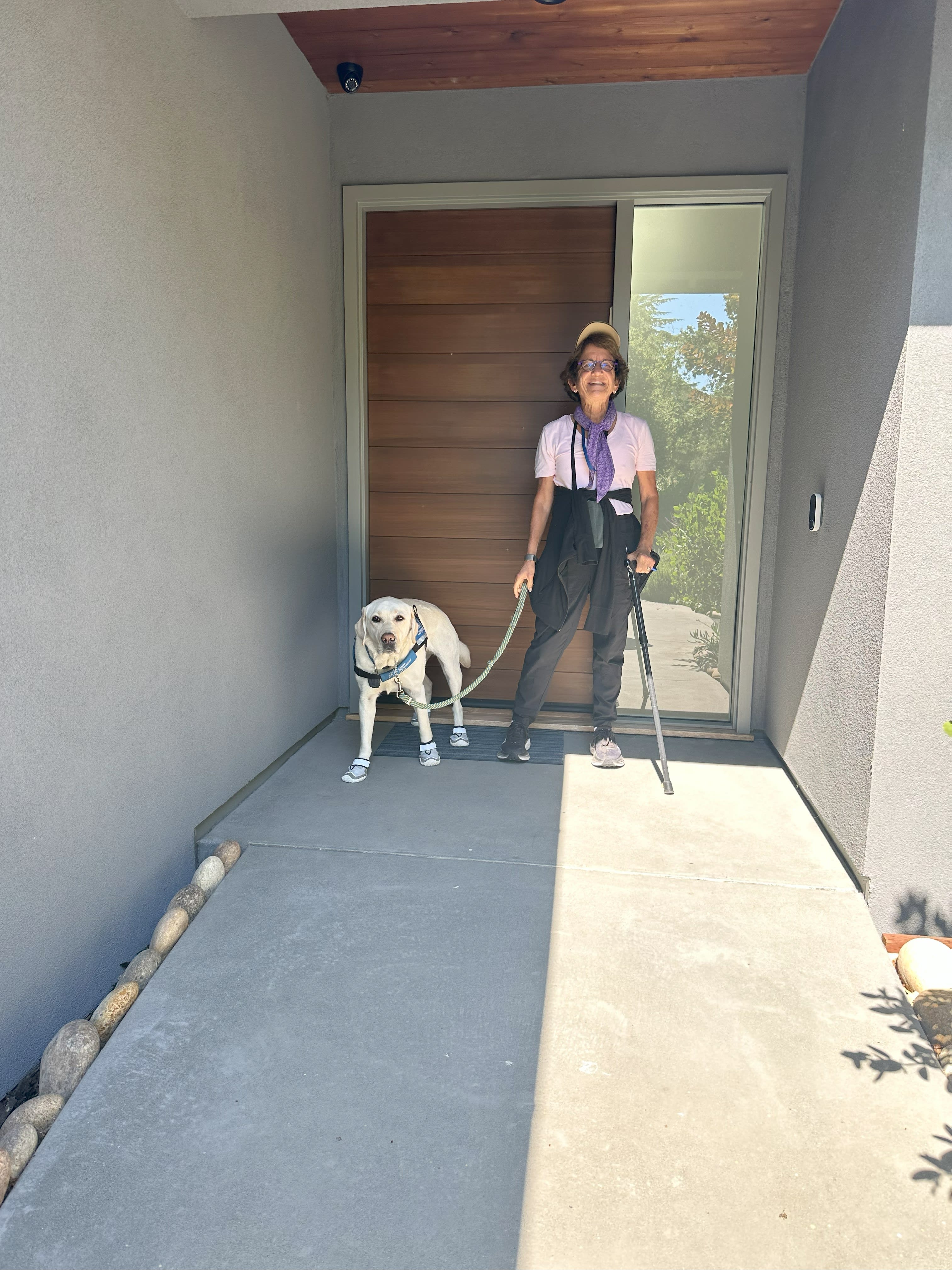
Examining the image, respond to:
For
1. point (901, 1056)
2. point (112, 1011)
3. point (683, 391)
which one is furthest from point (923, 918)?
point (683, 391)

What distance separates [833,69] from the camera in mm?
3309

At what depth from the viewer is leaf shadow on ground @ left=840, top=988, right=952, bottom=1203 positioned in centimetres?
167

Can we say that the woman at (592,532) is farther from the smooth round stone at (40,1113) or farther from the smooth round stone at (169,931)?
→ the smooth round stone at (40,1113)

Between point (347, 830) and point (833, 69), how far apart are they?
3.36 m

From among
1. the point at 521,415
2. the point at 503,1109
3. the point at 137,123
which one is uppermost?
the point at 137,123

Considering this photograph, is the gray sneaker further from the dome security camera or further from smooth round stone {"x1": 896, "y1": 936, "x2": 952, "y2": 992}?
the dome security camera

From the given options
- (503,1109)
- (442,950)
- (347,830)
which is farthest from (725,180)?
(503,1109)

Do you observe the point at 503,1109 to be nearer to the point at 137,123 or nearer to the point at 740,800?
the point at 740,800

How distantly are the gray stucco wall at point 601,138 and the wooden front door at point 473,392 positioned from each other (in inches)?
8.0

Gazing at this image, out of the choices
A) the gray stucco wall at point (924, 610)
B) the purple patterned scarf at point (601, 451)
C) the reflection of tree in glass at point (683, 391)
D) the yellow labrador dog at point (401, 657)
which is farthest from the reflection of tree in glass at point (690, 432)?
the gray stucco wall at point (924, 610)

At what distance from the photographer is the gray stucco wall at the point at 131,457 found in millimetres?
2029

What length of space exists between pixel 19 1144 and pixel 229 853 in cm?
112

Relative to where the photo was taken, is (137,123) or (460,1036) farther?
(137,123)

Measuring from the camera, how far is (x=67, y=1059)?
A: 1.96m
